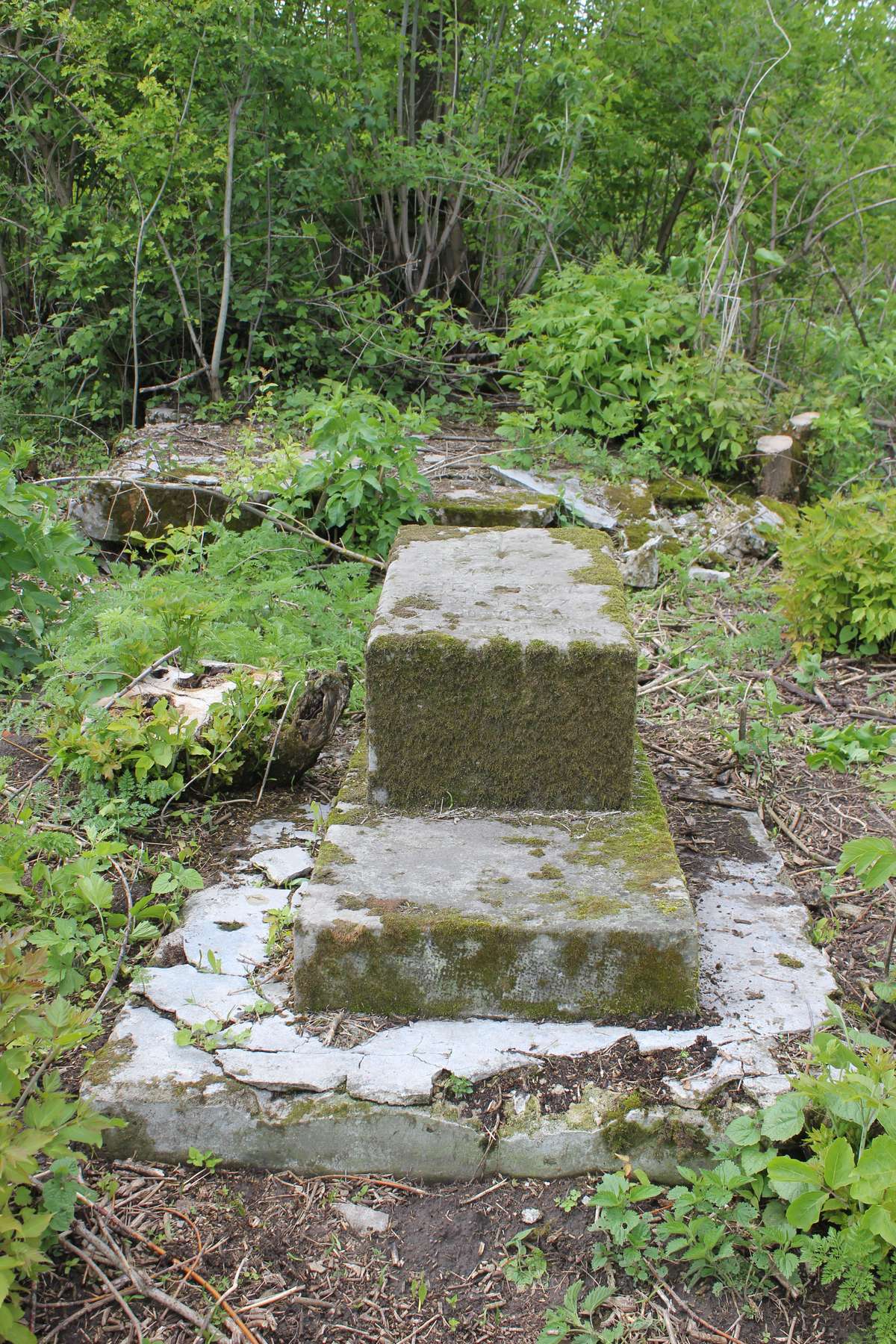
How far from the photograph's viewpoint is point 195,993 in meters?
2.31

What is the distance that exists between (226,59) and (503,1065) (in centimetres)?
659

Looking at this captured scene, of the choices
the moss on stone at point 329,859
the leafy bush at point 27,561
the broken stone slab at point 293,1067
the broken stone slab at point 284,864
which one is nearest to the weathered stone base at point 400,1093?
the broken stone slab at point 293,1067

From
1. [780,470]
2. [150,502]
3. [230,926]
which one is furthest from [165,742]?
[780,470]

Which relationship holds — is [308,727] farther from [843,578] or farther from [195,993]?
[843,578]

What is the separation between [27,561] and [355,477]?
5.52 ft

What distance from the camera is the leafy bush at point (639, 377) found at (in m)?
6.41

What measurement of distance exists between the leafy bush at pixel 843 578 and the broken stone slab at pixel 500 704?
2.14 meters

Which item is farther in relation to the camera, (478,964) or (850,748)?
(850,748)

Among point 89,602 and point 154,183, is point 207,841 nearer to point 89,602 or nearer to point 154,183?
point 89,602

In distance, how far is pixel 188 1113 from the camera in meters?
2.04

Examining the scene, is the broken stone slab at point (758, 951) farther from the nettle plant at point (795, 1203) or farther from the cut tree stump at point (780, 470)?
the cut tree stump at point (780, 470)

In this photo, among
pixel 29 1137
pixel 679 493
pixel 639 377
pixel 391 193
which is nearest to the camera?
pixel 29 1137

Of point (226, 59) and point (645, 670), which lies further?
point (226, 59)

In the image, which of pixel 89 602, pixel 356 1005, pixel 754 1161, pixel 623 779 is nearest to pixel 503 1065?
pixel 356 1005
